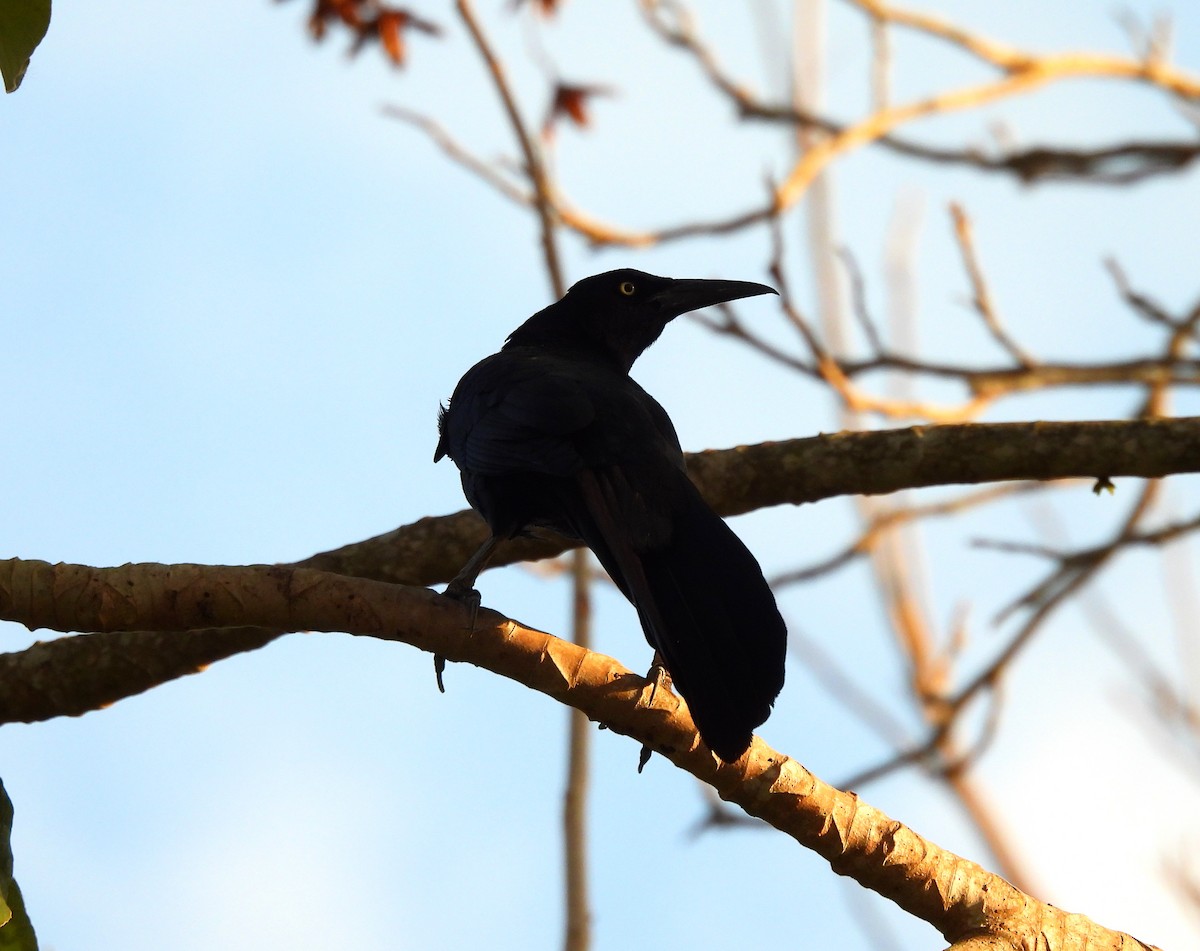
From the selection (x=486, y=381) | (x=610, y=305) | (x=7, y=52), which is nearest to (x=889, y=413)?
(x=610, y=305)

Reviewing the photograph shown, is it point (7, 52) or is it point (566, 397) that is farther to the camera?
point (566, 397)

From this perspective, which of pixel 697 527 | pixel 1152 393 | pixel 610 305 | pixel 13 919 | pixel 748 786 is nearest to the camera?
pixel 13 919

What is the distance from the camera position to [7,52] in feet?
9.91

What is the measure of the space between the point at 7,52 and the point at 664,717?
6.83ft

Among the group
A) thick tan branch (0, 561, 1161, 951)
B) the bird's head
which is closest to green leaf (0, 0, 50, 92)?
thick tan branch (0, 561, 1161, 951)

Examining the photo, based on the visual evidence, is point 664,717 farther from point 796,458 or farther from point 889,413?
point 889,413

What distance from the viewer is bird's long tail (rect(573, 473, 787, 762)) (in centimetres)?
305

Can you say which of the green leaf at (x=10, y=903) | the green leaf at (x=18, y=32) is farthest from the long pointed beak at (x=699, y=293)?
the green leaf at (x=10, y=903)

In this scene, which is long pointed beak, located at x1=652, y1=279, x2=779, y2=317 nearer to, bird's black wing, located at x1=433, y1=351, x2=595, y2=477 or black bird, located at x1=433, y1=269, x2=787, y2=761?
black bird, located at x1=433, y1=269, x2=787, y2=761

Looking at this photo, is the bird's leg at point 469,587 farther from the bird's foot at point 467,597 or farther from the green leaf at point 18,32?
the green leaf at point 18,32

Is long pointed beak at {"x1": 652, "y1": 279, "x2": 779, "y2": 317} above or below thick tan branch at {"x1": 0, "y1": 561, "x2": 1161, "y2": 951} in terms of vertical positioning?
above

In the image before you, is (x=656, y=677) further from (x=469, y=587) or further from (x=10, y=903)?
(x=10, y=903)

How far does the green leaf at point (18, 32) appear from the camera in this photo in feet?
9.90

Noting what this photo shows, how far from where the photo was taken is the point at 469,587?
3814mm
